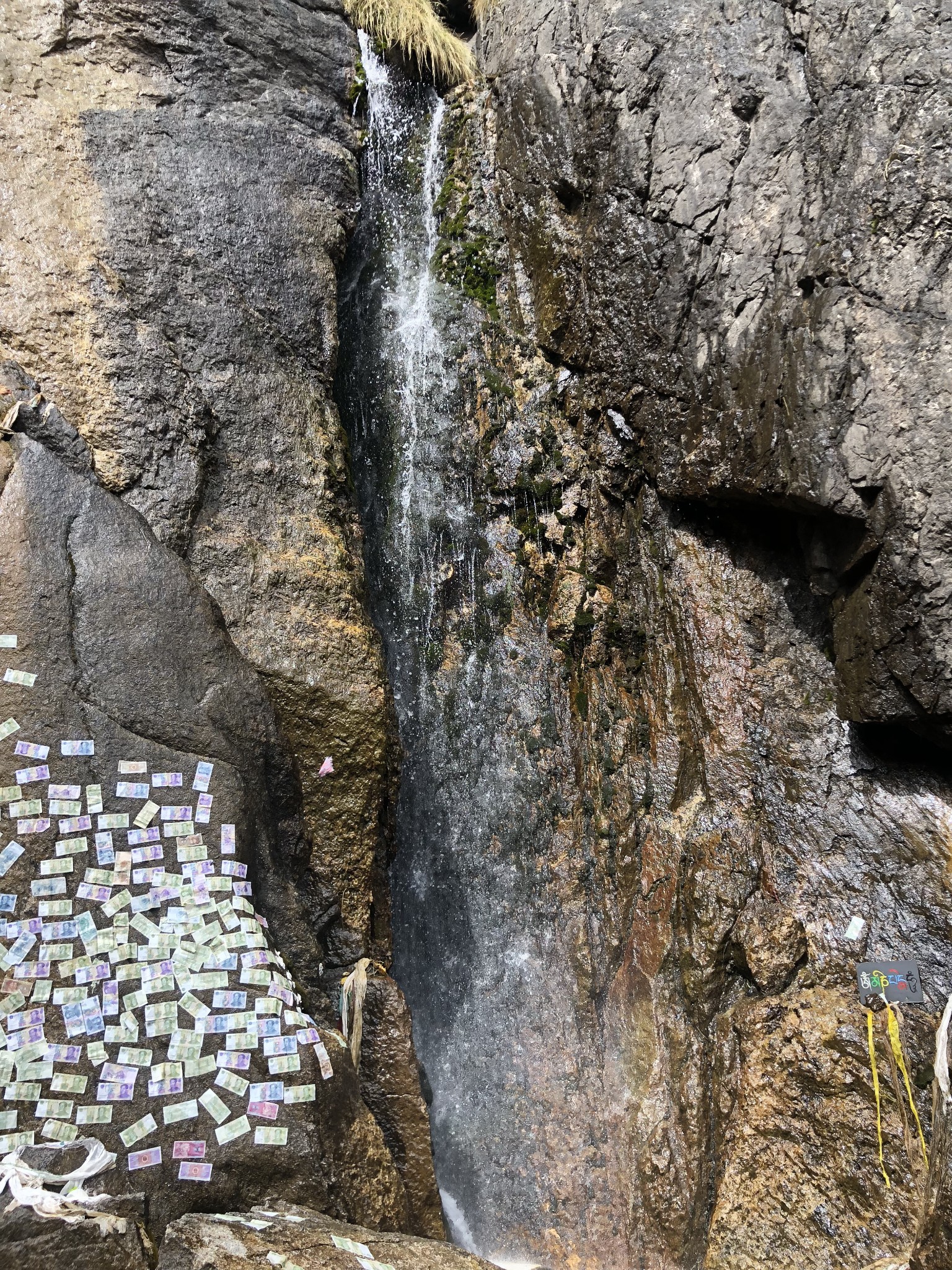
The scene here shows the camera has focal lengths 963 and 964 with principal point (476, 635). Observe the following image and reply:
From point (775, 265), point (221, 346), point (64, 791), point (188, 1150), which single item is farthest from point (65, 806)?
point (775, 265)

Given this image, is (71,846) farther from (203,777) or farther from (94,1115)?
(94,1115)

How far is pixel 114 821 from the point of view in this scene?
3.30 m

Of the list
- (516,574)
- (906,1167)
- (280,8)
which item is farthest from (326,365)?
(906,1167)

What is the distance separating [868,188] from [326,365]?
255 cm

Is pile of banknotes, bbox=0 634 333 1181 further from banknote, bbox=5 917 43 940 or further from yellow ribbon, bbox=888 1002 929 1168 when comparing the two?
yellow ribbon, bbox=888 1002 929 1168

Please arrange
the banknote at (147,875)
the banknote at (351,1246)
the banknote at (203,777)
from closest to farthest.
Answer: the banknote at (351,1246) < the banknote at (147,875) < the banknote at (203,777)

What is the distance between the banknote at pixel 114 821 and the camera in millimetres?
3270

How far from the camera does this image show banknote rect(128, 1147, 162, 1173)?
2832 millimetres

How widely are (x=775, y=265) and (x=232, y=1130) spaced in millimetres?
4063

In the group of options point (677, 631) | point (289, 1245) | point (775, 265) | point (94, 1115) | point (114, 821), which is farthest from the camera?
point (677, 631)

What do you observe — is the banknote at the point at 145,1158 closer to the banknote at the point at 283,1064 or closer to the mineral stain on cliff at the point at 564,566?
the mineral stain on cliff at the point at 564,566

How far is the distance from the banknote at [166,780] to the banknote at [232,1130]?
1.11 meters

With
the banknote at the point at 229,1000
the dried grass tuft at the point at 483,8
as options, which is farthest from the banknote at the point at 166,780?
the dried grass tuft at the point at 483,8

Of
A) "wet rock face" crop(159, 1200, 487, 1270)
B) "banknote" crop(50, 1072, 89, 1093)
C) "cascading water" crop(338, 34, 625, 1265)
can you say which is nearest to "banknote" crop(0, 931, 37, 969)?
"banknote" crop(50, 1072, 89, 1093)
